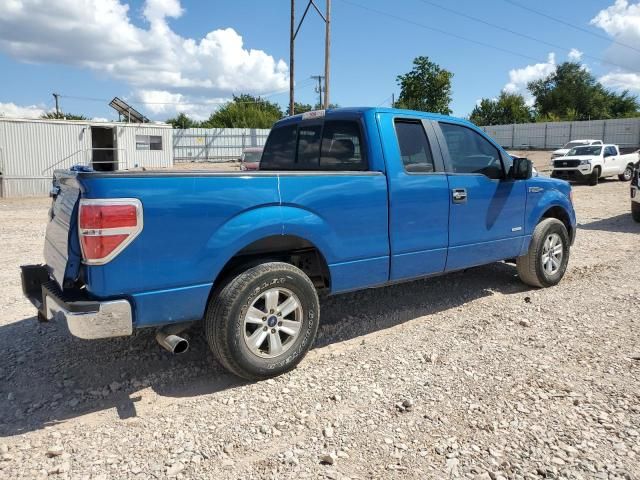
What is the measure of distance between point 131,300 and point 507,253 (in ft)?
12.9

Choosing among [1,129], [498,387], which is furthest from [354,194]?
[1,129]

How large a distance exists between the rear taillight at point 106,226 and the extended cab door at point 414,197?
208 cm

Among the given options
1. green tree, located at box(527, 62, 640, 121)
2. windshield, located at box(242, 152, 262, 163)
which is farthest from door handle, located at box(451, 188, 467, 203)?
green tree, located at box(527, 62, 640, 121)

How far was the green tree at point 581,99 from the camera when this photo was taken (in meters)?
63.3

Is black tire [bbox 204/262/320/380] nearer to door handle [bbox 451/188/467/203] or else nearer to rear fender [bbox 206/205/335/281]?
rear fender [bbox 206/205/335/281]

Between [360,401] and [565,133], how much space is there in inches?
1756

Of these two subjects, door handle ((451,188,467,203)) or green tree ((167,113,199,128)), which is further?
green tree ((167,113,199,128))

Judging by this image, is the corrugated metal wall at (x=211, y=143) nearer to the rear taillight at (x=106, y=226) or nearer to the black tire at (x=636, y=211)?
the black tire at (x=636, y=211)

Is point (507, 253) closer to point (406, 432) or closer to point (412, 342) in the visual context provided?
point (412, 342)

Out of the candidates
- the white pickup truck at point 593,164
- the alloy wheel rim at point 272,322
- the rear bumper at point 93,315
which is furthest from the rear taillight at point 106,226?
the white pickup truck at point 593,164

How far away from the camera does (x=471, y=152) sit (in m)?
5.17

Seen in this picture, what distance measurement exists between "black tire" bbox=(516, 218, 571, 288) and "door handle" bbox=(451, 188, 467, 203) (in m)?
1.43

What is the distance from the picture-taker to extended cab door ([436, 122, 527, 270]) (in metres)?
4.86

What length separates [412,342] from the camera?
14.6 ft
